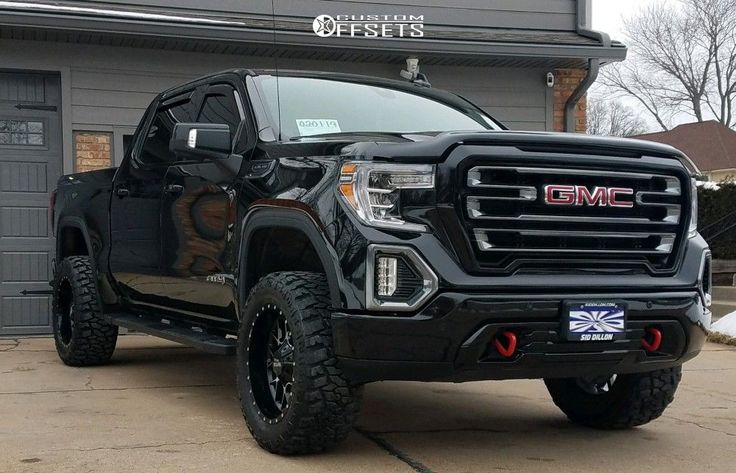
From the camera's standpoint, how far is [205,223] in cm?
559

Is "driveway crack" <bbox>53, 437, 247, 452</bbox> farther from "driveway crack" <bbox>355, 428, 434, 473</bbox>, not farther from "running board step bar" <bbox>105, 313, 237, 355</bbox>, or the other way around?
"driveway crack" <bbox>355, 428, 434, 473</bbox>

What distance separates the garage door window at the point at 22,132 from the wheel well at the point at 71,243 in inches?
94.0

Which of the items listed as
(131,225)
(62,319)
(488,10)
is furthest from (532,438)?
(488,10)

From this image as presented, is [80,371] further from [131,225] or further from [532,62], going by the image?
[532,62]

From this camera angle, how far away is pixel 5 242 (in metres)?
9.95

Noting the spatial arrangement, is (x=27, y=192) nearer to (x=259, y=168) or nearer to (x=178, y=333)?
(x=178, y=333)

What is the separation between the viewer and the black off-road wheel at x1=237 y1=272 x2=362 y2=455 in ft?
13.9

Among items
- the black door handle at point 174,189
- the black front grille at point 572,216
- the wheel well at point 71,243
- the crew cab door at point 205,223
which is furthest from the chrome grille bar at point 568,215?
the wheel well at point 71,243

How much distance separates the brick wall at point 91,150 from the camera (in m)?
10.1

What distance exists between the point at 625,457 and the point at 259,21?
6842 millimetres

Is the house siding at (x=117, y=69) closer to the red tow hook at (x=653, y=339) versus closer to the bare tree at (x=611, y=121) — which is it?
the red tow hook at (x=653, y=339)

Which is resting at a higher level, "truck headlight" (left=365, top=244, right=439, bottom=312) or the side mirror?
the side mirror

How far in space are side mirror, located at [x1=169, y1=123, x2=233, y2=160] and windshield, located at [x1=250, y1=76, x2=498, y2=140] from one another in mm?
298

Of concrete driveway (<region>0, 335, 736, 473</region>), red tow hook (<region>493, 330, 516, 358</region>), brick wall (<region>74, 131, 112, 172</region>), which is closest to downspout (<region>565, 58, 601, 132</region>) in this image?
concrete driveway (<region>0, 335, 736, 473</region>)
